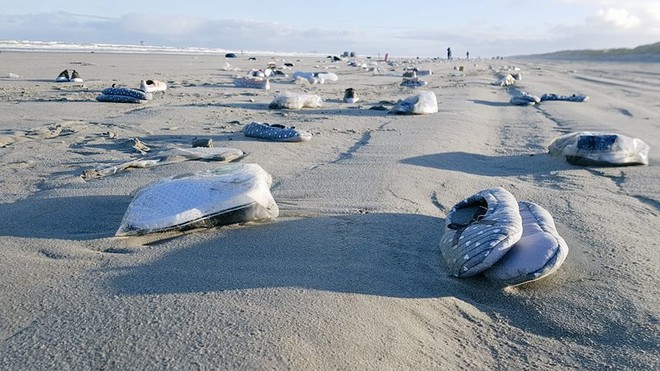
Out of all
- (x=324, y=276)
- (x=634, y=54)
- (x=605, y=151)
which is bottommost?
(x=324, y=276)

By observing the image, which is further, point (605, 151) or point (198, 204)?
point (605, 151)

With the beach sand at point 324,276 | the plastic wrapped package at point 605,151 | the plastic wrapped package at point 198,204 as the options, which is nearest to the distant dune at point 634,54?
the plastic wrapped package at point 605,151

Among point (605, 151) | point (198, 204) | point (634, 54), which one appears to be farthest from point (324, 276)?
point (634, 54)

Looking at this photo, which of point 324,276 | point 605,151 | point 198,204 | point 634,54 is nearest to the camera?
point 324,276

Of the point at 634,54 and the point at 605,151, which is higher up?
the point at 634,54

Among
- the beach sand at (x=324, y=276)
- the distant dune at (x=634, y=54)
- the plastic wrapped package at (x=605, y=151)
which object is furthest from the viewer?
the distant dune at (x=634, y=54)

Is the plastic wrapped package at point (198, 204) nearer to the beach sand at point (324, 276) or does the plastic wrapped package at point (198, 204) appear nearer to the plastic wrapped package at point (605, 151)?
the beach sand at point (324, 276)

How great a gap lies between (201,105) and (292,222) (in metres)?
6.11

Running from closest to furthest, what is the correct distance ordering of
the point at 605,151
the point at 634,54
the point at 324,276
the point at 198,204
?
the point at 324,276 → the point at 198,204 → the point at 605,151 → the point at 634,54

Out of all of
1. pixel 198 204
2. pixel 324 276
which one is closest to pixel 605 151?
pixel 324 276

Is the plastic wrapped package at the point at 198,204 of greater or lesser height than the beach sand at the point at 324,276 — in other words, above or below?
above

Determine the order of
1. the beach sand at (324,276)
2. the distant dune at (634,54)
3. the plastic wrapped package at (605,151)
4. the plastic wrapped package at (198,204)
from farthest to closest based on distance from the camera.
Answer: the distant dune at (634,54) < the plastic wrapped package at (605,151) < the plastic wrapped package at (198,204) < the beach sand at (324,276)

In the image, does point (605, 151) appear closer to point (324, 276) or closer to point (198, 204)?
point (324, 276)

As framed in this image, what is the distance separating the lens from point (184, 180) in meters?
3.01
